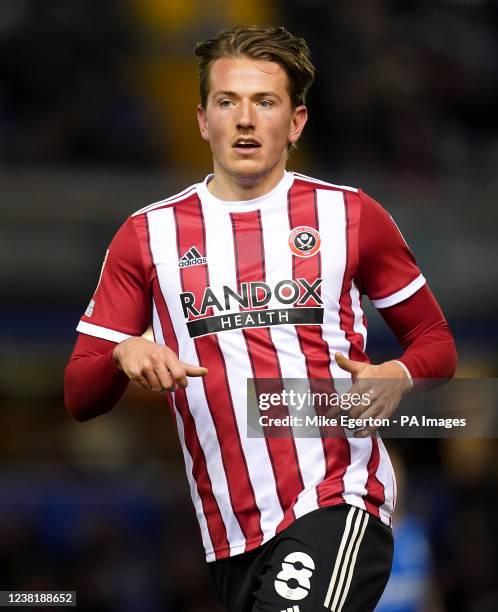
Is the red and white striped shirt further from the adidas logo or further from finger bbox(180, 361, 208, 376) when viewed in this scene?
finger bbox(180, 361, 208, 376)

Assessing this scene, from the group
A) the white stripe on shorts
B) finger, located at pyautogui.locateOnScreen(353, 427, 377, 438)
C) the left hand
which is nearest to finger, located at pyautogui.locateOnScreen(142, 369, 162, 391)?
the left hand

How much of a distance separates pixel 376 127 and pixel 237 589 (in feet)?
27.4

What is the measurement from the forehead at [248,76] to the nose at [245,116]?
0.04 m

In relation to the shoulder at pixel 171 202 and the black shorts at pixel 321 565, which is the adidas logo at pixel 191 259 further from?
the black shorts at pixel 321 565

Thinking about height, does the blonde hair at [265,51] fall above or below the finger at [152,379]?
above

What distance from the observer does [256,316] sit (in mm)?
3705

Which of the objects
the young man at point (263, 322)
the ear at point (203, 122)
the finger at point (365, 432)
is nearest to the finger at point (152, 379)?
the young man at point (263, 322)

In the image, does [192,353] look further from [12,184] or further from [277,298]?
[12,184]

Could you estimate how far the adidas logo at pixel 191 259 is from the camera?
379 centimetres

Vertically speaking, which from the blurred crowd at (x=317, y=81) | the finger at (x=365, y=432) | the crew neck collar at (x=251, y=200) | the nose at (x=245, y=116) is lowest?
the finger at (x=365, y=432)

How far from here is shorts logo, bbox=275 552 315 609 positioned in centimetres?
346

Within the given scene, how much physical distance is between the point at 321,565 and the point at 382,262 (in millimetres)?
879

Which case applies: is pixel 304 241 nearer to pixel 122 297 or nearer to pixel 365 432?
pixel 122 297

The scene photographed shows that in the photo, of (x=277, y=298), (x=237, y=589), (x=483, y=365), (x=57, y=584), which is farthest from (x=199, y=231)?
(x=483, y=365)
